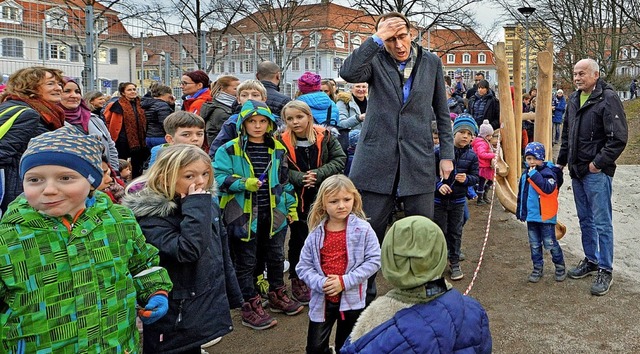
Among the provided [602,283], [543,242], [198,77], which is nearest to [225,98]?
[198,77]

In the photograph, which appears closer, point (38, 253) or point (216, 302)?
point (38, 253)

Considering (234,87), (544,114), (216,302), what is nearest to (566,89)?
(544,114)

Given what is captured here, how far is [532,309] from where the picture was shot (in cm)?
477

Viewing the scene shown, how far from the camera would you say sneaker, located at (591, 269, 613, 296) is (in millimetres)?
5098

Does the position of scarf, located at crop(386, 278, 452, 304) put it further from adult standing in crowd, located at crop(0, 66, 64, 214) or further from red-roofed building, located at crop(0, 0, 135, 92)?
red-roofed building, located at crop(0, 0, 135, 92)

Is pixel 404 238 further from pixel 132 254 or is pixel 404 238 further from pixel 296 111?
pixel 296 111

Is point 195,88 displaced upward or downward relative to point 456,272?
upward

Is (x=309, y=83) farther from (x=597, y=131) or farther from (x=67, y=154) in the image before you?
(x=67, y=154)

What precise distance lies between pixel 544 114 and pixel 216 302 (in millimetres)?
6018

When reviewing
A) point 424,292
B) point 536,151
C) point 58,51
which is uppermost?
point 58,51

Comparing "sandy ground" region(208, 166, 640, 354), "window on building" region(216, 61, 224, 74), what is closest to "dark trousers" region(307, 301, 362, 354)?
"sandy ground" region(208, 166, 640, 354)

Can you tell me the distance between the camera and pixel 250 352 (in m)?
3.99

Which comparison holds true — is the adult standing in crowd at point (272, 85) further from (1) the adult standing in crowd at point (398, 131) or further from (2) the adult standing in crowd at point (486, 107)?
(2) the adult standing in crowd at point (486, 107)

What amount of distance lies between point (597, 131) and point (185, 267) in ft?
13.6
